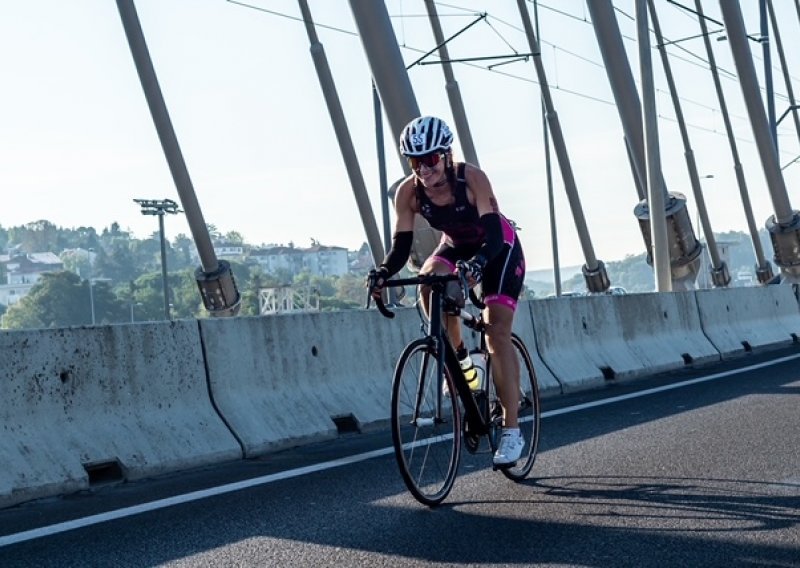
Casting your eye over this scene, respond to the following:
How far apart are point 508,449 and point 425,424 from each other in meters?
0.69

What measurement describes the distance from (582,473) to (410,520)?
1668 millimetres

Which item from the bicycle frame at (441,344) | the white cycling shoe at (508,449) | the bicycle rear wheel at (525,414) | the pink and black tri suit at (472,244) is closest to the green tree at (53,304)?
the bicycle rear wheel at (525,414)

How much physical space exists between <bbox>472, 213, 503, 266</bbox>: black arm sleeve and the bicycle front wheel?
0.53 meters

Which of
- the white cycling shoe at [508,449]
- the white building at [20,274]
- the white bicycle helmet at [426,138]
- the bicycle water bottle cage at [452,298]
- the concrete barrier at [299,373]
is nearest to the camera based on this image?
the white bicycle helmet at [426,138]

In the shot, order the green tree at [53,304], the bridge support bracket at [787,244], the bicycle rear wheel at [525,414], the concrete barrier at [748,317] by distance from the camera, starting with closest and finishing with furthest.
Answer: the bicycle rear wheel at [525,414] < the concrete barrier at [748,317] < the bridge support bracket at [787,244] < the green tree at [53,304]

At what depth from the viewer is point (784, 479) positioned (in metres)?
7.99

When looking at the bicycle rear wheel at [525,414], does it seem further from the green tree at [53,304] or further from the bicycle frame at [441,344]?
the green tree at [53,304]

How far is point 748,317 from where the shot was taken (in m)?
22.9

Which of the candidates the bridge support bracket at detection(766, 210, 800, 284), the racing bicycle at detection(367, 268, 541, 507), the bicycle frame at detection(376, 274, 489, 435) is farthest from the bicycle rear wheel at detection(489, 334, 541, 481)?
the bridge support bracket at detection(766, 210, 800, 284)

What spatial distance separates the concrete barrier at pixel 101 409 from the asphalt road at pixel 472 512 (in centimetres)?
22

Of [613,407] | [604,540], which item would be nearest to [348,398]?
[613,407]

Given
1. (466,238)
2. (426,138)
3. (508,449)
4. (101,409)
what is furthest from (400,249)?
(101,409)

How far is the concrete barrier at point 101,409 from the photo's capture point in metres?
8.56

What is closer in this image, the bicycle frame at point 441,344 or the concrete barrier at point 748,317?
the bicycle frame at point 441,344
